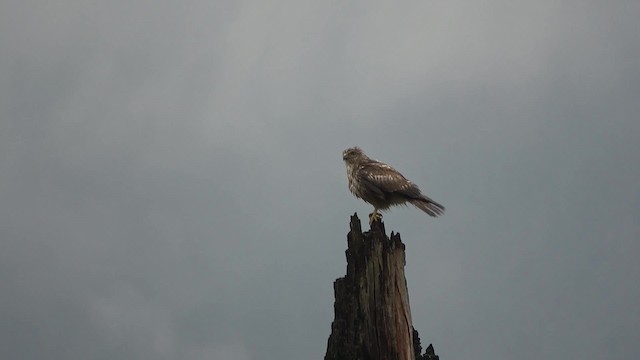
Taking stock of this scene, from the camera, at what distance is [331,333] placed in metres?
9.94

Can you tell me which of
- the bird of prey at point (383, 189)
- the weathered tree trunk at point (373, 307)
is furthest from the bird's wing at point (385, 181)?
the weathered tree trunk at point (373, 307)

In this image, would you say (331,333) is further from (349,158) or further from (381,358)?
(349,158)

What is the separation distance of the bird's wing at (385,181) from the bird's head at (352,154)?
2.66 feet

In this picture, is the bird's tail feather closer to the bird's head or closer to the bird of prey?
the bird of prey

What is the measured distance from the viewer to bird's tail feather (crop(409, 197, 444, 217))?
668 inches

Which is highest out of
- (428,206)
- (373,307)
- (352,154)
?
(352,154)

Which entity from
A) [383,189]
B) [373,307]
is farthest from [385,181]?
[373,307]

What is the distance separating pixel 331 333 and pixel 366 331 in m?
0.47

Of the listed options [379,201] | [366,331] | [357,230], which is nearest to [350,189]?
[379,201]

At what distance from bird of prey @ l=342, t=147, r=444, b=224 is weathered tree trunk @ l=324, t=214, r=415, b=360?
6.37 m

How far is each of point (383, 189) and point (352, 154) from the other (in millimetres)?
1999

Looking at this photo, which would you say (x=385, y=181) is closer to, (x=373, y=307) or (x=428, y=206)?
(x=428, y=206)

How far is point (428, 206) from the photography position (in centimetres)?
1709

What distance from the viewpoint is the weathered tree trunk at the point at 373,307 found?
9672 millimetres
